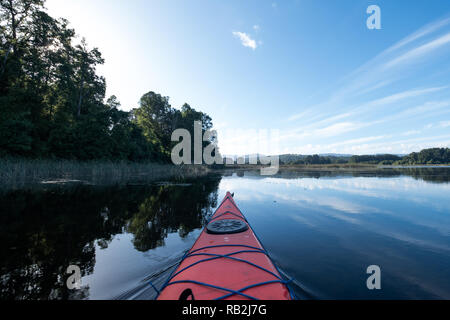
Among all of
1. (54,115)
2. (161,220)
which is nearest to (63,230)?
(161,220)

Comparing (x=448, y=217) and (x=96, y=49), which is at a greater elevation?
(x=96, y=49)

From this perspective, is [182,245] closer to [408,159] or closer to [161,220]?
[161,220]

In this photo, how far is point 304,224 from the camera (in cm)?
577

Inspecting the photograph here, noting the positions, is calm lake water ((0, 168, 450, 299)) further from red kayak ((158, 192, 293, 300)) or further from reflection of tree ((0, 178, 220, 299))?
red kayak ((158, 192, 293, 300))

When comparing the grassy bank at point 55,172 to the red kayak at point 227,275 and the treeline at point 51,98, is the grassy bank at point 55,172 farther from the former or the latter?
the red kayak at point 227,275

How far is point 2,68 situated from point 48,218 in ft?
67.8

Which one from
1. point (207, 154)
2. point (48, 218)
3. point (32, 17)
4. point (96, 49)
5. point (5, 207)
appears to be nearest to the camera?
point (48, 218)

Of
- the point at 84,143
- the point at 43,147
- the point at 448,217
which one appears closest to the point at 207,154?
the point at 84,143

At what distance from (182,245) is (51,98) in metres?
24.8

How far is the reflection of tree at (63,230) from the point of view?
2547mm

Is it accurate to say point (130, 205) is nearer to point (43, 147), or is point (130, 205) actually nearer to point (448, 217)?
point (448, 217)

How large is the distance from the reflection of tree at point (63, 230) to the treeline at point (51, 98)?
40.6 ft

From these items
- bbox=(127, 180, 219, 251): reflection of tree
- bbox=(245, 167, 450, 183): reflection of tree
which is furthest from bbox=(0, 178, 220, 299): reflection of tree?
bbox=(245, 167, 450, 183): reflection of tree

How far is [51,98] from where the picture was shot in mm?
19266
